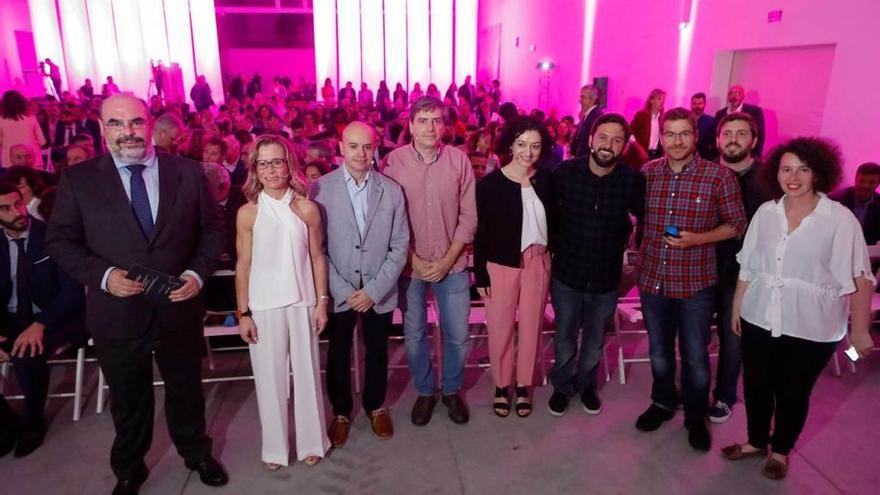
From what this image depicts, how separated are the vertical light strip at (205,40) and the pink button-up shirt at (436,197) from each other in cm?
1917

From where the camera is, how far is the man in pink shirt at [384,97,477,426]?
3.15 metres

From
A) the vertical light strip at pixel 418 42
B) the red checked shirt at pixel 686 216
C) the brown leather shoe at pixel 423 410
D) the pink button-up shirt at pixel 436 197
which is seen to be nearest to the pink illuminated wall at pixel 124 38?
the vertical light strip at pixel 418 42

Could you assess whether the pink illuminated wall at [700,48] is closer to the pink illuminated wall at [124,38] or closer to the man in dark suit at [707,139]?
the man in dark suit at [707,139]

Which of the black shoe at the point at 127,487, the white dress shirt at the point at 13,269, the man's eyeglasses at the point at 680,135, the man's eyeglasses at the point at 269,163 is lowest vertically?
the black shoe at the point at 127,487

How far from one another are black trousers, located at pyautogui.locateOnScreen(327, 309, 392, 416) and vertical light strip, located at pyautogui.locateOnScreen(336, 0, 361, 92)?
18.7 metres

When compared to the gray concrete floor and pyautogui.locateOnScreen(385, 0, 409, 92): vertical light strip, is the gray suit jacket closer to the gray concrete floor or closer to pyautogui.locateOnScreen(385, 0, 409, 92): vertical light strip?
the gray concrete floor

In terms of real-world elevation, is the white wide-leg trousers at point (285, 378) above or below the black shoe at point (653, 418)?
above

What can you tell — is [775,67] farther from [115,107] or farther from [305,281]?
[115,107]

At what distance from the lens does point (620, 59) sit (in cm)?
1082

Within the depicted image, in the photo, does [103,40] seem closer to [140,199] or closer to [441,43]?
[441,43]

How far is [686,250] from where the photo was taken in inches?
120

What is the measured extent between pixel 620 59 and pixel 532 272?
8814 millimetres

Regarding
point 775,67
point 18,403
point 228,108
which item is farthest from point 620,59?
point 18,403

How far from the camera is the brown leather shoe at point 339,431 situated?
326 cm
